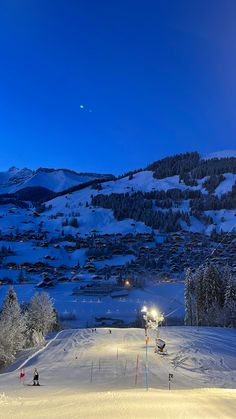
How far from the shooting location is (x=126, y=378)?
40094 mm

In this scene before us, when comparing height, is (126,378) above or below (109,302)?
below

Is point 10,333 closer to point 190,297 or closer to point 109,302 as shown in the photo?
point 190,297

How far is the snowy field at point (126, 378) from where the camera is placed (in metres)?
20.3

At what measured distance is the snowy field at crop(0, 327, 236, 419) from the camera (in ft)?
66.7

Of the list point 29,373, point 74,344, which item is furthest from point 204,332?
point 29,373

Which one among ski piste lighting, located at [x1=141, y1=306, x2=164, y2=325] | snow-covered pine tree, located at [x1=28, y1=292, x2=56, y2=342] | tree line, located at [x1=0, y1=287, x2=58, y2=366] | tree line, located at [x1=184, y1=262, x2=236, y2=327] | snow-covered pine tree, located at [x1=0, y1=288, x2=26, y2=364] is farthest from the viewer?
snow-covered pine tree, located at [x1=28, y1=292, x2=56, y2=342]

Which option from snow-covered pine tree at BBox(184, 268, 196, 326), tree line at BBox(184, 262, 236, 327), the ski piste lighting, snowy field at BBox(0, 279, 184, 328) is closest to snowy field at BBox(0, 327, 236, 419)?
the ski piste lighting

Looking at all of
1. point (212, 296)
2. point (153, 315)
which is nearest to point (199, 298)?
point (212, 296)

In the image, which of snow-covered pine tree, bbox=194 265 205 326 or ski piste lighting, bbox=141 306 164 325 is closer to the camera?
ski piste lighting, bbox=141 306 164 325

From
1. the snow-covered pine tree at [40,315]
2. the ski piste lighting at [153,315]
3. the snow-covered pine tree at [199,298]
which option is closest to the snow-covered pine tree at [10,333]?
the snow-covered pine tree at [40,315]

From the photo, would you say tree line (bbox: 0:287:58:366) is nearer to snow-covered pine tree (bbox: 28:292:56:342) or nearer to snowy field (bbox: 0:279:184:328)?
snow-covered pine tree (bbox: 28:292:56:342)

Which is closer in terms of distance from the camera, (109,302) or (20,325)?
(20,325)

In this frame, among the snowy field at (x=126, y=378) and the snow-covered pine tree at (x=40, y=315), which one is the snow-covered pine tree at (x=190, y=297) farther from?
the snow-covered pine tree at (x=40, y=315)

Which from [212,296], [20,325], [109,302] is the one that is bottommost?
[20,325]
